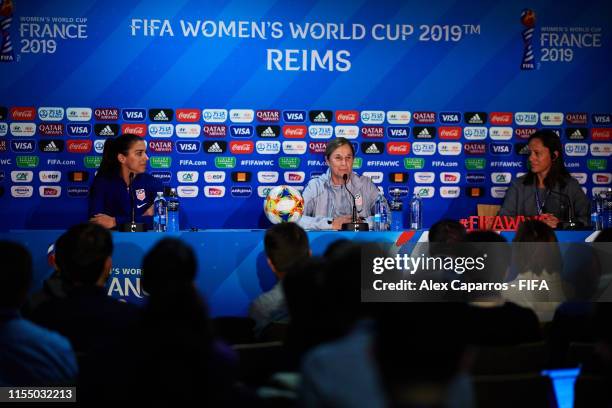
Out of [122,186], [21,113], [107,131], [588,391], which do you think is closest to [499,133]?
[122,186]

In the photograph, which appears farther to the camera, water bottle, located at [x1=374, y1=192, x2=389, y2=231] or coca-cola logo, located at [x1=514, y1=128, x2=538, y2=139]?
coca-cola logo, located at [x1=514, y1=128, x2=538, y2=139]

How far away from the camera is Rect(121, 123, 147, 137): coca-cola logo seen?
19.1 feet

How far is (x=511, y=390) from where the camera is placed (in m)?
1.88

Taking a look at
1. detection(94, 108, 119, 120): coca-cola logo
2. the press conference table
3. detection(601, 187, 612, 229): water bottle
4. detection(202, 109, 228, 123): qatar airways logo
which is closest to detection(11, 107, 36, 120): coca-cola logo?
detection(94, 108, 119, 120): coca-cola logo

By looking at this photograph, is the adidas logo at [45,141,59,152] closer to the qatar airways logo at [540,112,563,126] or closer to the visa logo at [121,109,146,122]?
the visa logo at [121,109,146,122]

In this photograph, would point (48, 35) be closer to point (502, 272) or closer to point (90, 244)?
point (90, 244)

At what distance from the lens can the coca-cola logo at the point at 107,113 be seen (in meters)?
5.82

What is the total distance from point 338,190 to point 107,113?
2.01m

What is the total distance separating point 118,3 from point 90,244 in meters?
3.68

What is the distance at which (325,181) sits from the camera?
5.57 meters

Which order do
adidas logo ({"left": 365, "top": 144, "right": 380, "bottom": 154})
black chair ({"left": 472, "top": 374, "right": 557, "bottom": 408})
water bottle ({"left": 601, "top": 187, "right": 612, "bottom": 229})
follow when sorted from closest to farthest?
black chair ({"left": 472, "top": 374, "right": 557, "bottom": 408}) < water bottle ({"left": 601, "top": 187, "right": 612, "bottom": 229}) < adidas logo ({"left": 365, "top": 144, "right": 380, "bottom": 154})

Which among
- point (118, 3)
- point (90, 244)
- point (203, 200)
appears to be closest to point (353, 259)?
point (90, 244)

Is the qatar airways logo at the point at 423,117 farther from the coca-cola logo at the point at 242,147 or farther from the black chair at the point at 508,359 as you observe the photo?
the black chair at the point at 508,359

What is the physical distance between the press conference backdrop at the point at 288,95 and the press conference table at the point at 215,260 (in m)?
1.68
